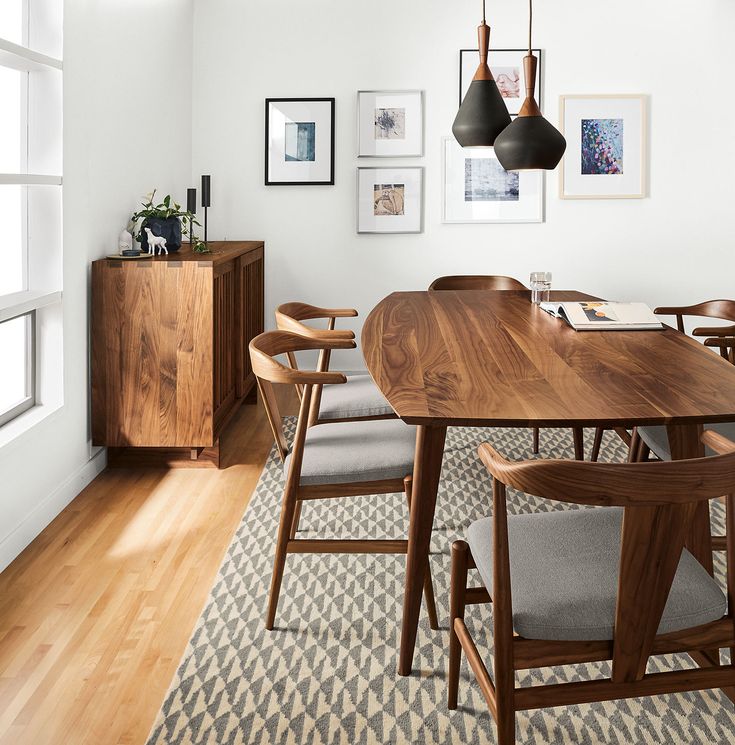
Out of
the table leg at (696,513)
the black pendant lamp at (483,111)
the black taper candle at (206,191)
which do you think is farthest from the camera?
the black taper candle at (206,191)

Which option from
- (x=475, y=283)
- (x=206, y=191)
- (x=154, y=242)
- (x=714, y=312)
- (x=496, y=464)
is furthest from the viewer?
(x=206, y=191)

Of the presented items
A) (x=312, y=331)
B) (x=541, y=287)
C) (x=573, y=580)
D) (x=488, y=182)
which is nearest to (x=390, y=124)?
(x=488, y=182)

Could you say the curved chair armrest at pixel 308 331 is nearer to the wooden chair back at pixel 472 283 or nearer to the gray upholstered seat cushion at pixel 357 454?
the gray upholstered seat cushion at pixel 357 454

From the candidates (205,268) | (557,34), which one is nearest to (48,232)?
(205,268)

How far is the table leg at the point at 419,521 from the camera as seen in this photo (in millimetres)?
1979

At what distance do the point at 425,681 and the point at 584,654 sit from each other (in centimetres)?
68

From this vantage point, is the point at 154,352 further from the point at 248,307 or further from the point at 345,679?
the point at 345,679

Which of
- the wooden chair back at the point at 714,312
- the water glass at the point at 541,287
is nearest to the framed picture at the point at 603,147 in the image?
the wooden chair back at the point at 714,312

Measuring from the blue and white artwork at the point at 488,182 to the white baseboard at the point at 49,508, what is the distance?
→ 2.98 m

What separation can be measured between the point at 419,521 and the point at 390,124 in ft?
12.8

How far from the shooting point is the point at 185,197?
536 cm

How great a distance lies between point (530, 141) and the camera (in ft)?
9.28

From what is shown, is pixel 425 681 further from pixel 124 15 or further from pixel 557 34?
pixel 557 34

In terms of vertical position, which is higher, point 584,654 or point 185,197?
point 185,197
